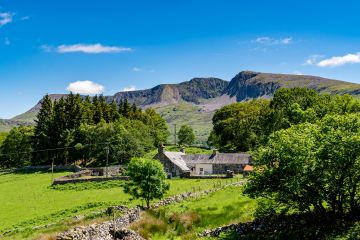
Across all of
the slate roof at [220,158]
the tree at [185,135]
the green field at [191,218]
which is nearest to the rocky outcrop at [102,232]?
the green field at [191,218]

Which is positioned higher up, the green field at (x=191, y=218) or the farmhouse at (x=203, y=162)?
the green field at (x=191, y=218)

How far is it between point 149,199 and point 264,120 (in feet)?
175

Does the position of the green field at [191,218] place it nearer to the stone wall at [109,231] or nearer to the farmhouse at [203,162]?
the stone wall at [109,231]

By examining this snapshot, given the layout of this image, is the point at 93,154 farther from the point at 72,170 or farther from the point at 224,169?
the point at 224,169

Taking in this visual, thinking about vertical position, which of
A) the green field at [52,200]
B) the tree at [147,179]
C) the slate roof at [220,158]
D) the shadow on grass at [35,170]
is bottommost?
the shadow on grass at [35,170]

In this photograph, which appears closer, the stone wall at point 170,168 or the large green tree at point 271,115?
the large green tree at point 271,115

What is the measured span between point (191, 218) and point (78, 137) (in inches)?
2668

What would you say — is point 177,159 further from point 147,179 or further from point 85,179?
point 147,179

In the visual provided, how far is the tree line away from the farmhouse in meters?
11.5

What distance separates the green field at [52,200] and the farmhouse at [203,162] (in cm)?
1170

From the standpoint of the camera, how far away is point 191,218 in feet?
118

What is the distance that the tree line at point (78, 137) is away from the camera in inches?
3556

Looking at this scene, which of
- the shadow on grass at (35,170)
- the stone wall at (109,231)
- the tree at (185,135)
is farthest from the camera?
the tree at (185,135)

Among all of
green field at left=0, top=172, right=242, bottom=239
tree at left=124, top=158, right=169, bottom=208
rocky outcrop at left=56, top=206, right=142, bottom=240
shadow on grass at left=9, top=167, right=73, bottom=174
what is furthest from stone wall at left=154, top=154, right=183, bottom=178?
rocky outcrop at left=56, top=206, right=142, bottom=240
